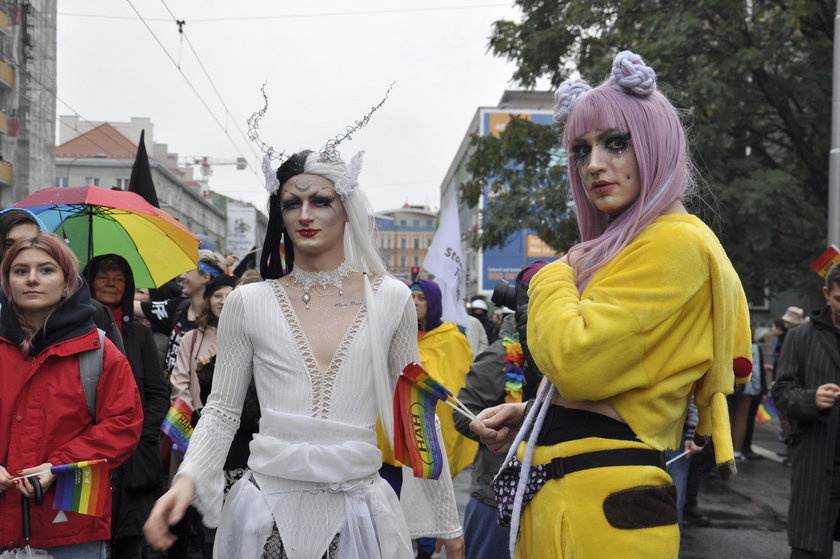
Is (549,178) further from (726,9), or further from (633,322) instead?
(633,322)

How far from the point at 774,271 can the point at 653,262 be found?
14.3 m

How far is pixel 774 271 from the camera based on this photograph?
15445 millimetres

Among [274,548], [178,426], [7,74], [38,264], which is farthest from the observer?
[7,74]

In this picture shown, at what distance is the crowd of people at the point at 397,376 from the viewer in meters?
2.19

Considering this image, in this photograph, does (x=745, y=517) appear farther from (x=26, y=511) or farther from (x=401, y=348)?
(x=26, y=511)

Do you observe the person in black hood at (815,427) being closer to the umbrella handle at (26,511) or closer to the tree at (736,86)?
the umbrella handle at (26,511)

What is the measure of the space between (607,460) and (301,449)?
0.95m

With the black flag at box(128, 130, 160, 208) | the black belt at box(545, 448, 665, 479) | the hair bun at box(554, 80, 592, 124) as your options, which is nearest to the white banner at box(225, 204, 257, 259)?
the black flag at box(128, 130, 160, 208)

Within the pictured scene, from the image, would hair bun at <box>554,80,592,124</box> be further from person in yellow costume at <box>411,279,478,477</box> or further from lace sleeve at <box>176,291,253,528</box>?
person in yellow costume at <box>411,279,478,477</box>

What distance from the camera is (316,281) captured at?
3031mm

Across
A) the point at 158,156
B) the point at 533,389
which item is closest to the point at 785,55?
the point at 533,389

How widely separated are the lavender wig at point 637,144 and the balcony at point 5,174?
22.2 metres

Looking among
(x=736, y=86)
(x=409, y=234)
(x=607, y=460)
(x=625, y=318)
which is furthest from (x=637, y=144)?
(x=409, y=234)

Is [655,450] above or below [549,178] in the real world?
below
